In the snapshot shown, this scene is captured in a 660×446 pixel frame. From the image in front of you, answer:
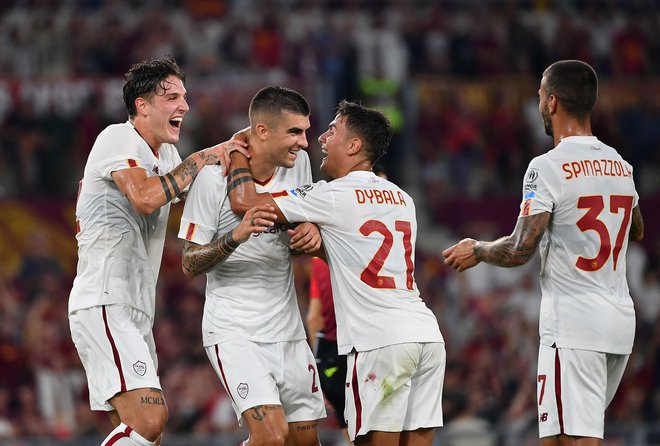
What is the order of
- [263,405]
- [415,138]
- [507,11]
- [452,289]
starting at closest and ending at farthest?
[263,405] < [452,289] < [415,138] < [507,11]

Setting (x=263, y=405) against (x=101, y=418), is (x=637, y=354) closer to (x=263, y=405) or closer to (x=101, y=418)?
(x=101, y=418)

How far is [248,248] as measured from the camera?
6934mm

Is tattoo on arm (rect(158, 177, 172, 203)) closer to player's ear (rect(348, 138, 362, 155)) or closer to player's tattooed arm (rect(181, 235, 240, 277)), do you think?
player's tattooed arm (rect(181, 235, 240, 277))

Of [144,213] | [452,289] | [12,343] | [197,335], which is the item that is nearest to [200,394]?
[197,335]

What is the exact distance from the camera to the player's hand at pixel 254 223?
6496mm

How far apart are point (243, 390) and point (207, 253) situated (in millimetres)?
851

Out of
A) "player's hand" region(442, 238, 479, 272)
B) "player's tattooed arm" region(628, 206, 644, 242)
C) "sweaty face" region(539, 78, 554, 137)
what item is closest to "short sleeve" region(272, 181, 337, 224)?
"player's hand" region(442, 238, 479, 272)

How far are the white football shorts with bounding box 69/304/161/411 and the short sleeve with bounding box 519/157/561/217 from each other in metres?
2.49

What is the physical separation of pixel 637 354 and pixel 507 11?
25.3 ft

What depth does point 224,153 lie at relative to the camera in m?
7.01

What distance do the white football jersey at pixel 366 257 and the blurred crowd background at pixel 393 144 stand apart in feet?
17.3

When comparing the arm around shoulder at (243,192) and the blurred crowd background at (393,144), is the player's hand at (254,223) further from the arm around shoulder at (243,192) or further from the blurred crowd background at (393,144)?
the blurred crowd background at (393,144)

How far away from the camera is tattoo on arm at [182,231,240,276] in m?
6.61

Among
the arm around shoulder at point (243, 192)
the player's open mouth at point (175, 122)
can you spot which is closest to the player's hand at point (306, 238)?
the arm around shoulder at point (243, 192)
